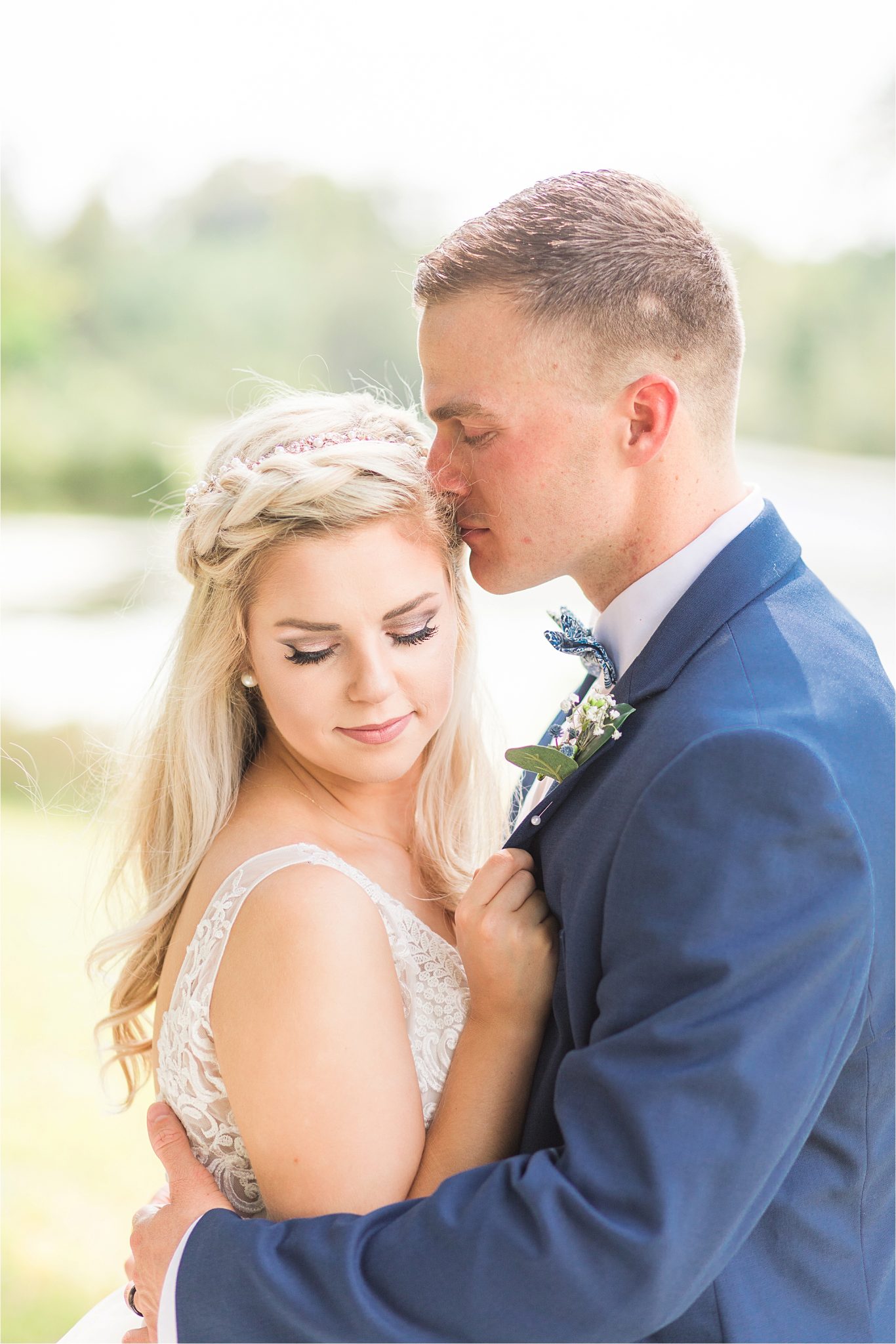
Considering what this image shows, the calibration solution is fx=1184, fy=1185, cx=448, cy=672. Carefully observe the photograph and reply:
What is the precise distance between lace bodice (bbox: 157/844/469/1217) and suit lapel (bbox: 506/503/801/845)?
0.47 metres

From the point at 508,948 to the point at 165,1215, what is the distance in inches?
33.2

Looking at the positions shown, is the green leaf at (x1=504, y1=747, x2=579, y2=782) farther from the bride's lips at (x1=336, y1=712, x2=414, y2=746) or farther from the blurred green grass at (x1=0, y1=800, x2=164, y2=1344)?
the blurred green grass at (x1=0, y1=800, x2=164, y2=1344)

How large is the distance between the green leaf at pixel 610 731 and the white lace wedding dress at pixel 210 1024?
0.55 meters

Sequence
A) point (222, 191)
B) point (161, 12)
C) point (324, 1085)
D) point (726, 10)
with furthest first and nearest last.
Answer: point (222, 191) → point (161, 12) → point (726, 10) → point (324, 1085)

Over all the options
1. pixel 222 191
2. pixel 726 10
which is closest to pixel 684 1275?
pixel 726 10

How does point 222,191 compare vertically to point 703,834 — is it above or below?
above

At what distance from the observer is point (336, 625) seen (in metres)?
2.33

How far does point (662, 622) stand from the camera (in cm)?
208

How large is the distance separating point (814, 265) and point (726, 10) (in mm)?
5613

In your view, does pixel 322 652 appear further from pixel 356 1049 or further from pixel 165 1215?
pixel 165 1215

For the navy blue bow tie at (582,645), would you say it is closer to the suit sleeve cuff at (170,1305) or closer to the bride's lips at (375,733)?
the bride's lips at (375,733)

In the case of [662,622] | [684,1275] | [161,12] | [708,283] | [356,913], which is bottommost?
[684,1275]

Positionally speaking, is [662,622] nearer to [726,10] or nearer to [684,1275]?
[684,1275]

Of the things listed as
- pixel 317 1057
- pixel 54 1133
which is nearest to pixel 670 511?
pixel 317 1057
